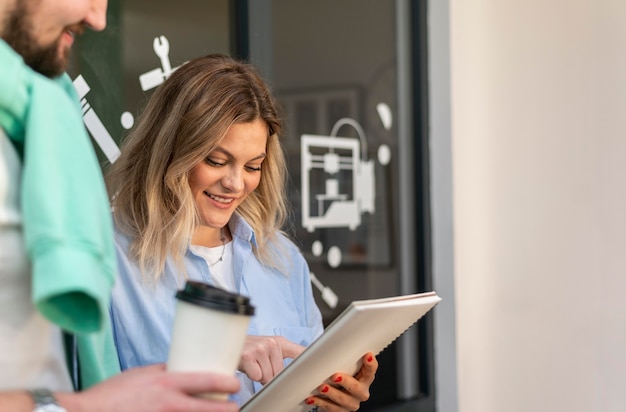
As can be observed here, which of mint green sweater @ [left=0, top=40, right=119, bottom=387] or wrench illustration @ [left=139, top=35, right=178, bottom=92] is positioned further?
wrench illustration @ [left=139, top=35, right=178, bottom=92]

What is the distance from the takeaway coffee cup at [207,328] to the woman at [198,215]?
652 millimetres

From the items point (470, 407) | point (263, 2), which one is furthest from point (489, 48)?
point (470, 407)

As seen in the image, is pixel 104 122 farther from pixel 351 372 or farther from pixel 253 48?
pixel 351 372

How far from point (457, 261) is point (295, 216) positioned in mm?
997

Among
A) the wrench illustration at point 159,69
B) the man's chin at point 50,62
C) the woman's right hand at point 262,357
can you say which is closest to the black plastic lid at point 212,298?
the man's chin at point 50,62

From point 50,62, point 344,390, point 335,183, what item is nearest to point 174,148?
point 344,390

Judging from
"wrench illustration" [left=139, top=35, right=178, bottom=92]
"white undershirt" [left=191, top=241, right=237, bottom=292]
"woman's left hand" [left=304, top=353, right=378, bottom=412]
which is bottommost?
"woman's left hand" [left=304, top=353, right=378, bottom=412]

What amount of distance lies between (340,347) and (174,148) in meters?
0.63

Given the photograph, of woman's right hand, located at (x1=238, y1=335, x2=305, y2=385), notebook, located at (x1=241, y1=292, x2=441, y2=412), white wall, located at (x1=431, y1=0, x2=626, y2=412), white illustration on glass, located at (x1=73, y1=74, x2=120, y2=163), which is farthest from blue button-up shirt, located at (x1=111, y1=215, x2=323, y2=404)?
white wall, located at (x1=431, y1=0, x2=626, y2=412)

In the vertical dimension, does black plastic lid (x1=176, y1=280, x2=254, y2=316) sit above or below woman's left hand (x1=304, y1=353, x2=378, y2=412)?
above

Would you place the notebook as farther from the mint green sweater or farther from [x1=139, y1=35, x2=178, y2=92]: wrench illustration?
[x1=139, y1=35, x2=178, y2=92]: wrench illustration

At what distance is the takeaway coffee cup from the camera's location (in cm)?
94

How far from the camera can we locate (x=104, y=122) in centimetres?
240

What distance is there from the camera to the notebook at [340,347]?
131cm
